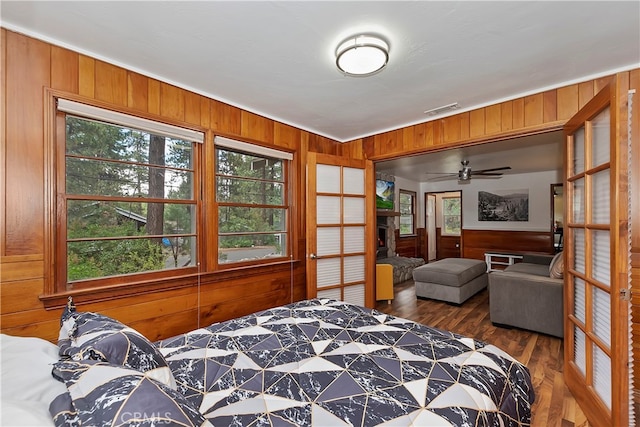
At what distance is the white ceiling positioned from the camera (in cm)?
154

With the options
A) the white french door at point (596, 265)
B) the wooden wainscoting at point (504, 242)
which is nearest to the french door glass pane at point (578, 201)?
the white french door at point (596, 265)

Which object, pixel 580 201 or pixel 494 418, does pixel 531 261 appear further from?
pixel 494 418

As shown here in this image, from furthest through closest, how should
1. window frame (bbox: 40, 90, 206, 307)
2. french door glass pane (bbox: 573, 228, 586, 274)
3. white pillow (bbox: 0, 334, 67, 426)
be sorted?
french door glass pane (bbox: 573, 228, 586, 274) → window frame (bbox: 40, 90, 206, 307) → white pillow (bbox: 0, 334, 67, 426)

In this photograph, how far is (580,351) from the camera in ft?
6.88

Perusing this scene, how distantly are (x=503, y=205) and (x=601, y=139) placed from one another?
19.0 ft

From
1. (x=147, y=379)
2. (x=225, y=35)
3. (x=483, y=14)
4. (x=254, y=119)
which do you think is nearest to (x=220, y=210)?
(x=254, y=119)

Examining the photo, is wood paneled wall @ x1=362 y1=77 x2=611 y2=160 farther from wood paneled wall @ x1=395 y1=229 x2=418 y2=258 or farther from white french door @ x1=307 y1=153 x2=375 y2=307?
wood paneled wall @ x1=395 y1=229 x2=418 y2=258

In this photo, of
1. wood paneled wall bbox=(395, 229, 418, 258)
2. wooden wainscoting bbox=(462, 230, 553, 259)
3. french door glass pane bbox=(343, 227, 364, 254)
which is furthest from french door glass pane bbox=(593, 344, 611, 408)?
wooden wainscoting bbox=(462, 230, 553, 259)

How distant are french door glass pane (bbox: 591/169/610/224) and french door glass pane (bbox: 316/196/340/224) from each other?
7.51ft

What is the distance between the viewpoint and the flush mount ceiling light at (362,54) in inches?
69.4

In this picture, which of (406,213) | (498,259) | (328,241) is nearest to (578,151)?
(328,241)

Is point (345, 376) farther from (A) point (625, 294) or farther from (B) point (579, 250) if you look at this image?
(B) point (579, 250)

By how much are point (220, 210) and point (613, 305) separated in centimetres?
290

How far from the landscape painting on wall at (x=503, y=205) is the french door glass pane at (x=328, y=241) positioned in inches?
212
